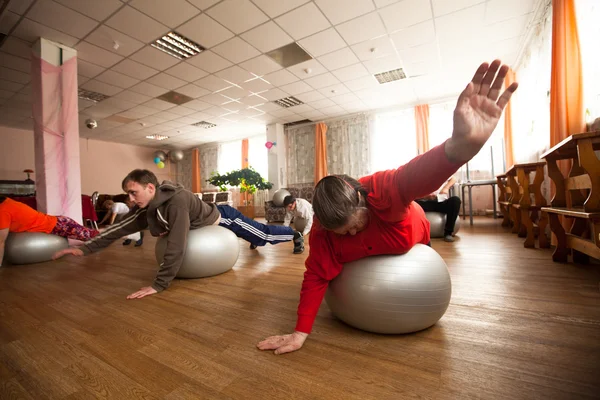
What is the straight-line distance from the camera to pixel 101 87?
5168mm

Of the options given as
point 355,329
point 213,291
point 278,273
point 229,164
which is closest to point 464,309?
point 355,329

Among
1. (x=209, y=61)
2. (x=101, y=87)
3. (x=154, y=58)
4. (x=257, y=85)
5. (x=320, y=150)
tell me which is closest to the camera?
(x=154, y=58)

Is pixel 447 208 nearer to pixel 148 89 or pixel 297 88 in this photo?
pixel 297 88

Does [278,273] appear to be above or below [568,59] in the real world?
below

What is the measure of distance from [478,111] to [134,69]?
5343 millimetres

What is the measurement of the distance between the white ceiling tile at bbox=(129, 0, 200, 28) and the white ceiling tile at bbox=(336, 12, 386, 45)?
189 cm

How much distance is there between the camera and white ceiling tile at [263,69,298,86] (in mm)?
4977

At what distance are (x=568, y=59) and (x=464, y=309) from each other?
8.39 ft

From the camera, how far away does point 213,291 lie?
1.84 meters

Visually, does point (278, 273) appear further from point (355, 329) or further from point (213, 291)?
point (355, 329)

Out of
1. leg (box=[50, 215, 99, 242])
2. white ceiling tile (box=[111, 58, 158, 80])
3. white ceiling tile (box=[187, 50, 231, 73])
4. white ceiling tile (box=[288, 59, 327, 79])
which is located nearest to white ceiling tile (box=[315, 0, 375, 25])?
white ceiling tile (box=[288, 59, 327, 79])

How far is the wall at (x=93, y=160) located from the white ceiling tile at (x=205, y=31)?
700 cm

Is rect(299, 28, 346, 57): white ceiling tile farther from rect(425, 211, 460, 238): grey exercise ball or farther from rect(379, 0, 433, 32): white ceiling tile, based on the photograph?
rect(425, 211, 460, 238): grey exercise ball

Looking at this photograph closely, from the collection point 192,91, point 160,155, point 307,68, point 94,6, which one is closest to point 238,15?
point 94,6
